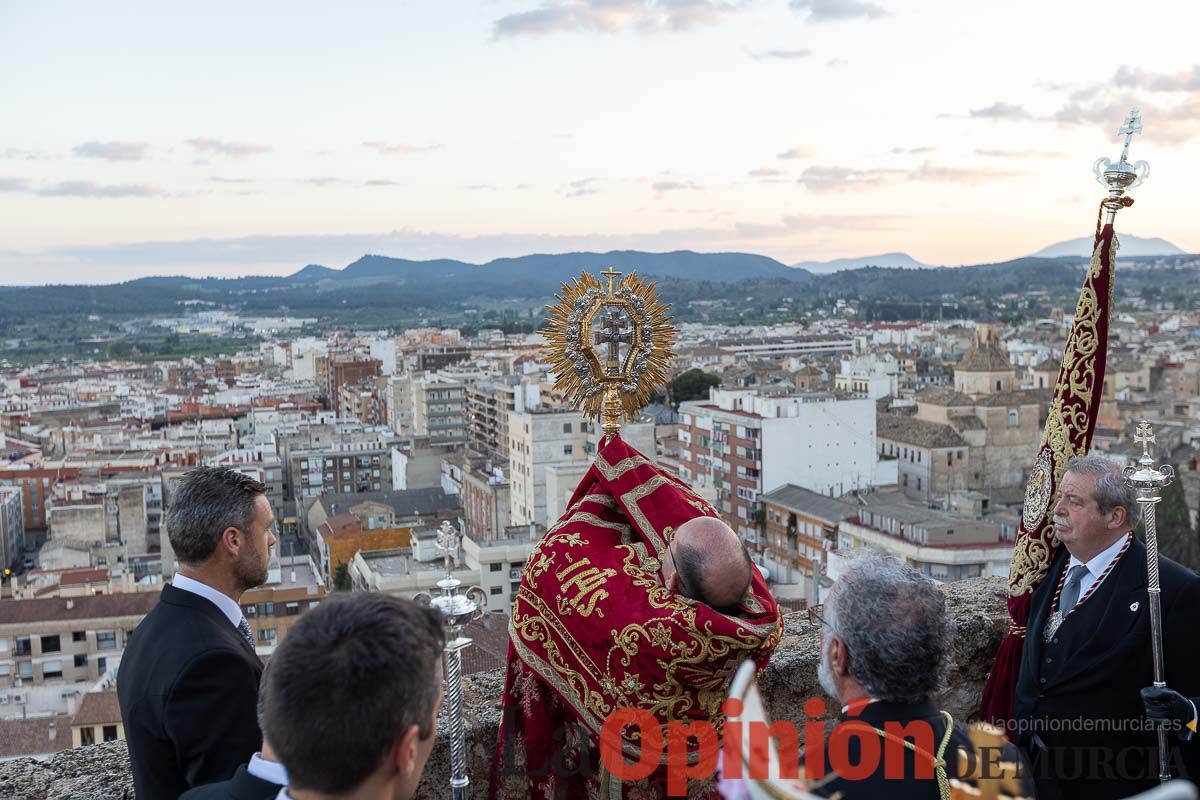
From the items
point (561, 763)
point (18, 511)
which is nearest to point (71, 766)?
point (561, 763)

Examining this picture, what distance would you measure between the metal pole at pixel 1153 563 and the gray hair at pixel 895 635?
1.08 metres

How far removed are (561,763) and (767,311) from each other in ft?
511

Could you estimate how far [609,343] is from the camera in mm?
3229

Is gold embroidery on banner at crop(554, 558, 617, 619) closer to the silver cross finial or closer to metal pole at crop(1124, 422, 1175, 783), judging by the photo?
metal pole at crop(1124, 422, 1175, 783)

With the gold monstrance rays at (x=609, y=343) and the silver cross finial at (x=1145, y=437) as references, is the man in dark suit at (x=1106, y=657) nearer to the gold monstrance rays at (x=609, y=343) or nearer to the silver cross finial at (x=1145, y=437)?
the silver cross finial at (x=1145, y=437)

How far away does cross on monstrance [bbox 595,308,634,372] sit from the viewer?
3.21 meters

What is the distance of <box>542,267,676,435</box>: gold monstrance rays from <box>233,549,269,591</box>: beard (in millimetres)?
1049

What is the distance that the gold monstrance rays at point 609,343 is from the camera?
3.15 meters

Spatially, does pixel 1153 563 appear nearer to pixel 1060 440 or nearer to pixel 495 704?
pixel 1060 440

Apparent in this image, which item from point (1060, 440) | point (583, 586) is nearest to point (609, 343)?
point (583, 586)

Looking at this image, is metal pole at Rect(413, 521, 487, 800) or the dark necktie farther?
the dark necktie

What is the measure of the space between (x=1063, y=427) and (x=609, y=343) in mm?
1229

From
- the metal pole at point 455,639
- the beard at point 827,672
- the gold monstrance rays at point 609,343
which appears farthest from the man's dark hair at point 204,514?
the beard at point 827,672

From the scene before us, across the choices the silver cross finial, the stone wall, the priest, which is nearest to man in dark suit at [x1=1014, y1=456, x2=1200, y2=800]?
the silver cross finial
